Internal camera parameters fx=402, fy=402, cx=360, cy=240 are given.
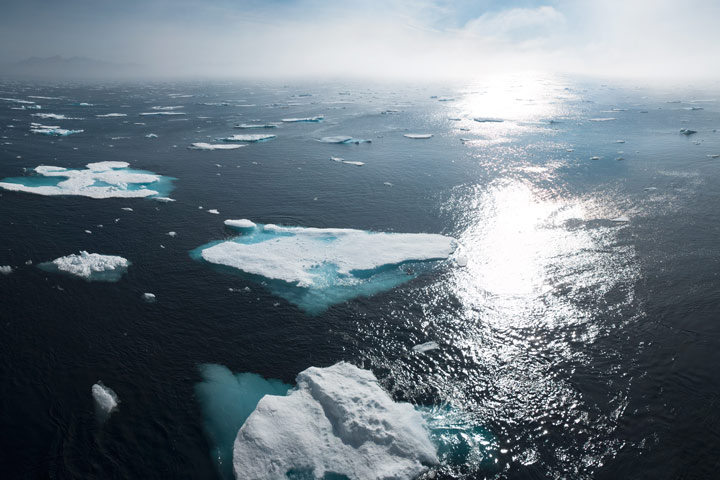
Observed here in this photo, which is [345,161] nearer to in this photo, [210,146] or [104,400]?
[210,146]

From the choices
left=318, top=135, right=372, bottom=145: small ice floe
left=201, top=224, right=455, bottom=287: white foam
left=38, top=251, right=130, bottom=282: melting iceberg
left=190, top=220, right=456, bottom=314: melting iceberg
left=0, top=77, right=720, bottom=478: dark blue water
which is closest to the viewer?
left=0, top=77, right=720, bottom=478: dark blue water

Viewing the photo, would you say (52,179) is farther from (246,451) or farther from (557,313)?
(557,313)

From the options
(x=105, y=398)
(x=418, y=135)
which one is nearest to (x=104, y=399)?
(x=105, y=398)

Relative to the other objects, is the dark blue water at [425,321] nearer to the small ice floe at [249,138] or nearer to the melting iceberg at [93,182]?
the melting iceberg at [93,182]

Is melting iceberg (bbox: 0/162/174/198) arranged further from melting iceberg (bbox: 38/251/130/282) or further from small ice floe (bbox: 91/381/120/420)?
small ice floe (bbox: 91/381/120/420)

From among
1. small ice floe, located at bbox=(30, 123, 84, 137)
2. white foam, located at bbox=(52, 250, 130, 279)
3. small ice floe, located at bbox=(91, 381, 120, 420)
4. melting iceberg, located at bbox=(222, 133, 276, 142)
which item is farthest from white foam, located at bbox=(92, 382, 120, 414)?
small ice floe, located at bbox=(30, 123, 84, 137)

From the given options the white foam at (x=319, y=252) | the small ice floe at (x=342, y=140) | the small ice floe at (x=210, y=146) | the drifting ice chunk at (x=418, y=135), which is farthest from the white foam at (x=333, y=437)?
the drifting ice chunk at (x=418, y=135)

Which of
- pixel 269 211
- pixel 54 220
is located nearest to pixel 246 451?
pixel 269 211
